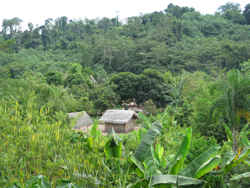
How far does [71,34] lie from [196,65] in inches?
1681

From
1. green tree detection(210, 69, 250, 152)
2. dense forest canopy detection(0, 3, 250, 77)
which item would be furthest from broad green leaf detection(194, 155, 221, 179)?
dense forest canopy detection(0, 3, 250, 77)

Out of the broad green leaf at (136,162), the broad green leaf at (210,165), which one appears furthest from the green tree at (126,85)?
the broad green leaf at (210,165)

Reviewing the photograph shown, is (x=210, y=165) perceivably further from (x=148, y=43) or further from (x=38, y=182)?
(x=148, y=43)

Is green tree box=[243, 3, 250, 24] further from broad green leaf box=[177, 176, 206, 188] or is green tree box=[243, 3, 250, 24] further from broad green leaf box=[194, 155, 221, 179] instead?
broad green leaf box=[177, 176, 206, 188]

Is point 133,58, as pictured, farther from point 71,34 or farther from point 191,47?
point 71,34

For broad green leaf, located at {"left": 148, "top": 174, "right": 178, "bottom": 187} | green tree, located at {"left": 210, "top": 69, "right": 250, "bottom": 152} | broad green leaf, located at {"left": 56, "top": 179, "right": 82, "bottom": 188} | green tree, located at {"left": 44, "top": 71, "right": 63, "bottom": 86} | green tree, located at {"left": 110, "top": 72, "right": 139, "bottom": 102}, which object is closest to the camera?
broad green leaf, located at {"left": 56, "top": 179, "right": 82, "bottom": 188}

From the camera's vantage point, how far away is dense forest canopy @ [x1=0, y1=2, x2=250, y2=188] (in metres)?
→ 3.38

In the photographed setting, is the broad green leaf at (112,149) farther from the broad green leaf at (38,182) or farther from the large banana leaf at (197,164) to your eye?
the broad green leaf at (38,182)

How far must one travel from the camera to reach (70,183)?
281cm

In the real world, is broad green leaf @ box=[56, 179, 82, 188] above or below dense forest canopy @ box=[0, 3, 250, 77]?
below

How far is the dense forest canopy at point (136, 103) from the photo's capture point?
3.38m

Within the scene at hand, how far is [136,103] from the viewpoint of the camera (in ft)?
85.6

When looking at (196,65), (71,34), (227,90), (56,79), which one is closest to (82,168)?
(227,90)

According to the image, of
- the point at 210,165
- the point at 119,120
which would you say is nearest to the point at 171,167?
the point at 210,165
